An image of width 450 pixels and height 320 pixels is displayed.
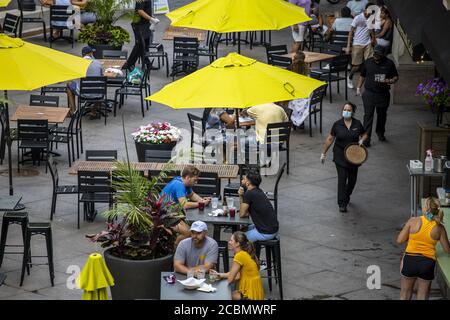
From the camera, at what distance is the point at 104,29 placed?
30094mm

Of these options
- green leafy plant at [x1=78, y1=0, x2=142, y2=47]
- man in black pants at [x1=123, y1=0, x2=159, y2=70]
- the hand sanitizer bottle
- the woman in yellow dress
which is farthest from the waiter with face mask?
green leafy plant at [x1=78, y1=0, x2=142, y2=47]

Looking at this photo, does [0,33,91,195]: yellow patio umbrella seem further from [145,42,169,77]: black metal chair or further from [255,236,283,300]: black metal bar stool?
[145,42,169,77]: black metal chair

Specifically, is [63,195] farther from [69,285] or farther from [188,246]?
[188,246]

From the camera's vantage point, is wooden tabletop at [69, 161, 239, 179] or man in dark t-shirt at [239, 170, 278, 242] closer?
man in dark t-shirt at [239, 170, 278, 242]

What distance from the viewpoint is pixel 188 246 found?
15984 millimetres

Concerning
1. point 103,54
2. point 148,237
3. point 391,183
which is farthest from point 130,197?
point 103,54

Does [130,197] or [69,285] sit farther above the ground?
[130,197]

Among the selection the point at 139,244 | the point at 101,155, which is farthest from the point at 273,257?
the point at 101,155

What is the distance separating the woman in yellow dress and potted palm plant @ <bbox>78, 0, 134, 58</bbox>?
48.9 ft

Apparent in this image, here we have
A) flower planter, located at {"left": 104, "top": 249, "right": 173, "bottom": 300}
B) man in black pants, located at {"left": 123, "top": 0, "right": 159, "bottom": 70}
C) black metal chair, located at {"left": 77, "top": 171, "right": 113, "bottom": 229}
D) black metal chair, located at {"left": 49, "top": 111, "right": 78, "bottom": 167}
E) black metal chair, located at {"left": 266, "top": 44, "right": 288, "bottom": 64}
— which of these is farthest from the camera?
man in black pants, located at {"left": 123, "top": 0, "right": 159, "bottom": 70}

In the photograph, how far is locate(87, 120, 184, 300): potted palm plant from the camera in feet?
53.4

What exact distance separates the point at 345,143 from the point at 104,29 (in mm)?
11331

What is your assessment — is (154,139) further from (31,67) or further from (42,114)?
(31,67)

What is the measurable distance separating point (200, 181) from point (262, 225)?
2.58m
